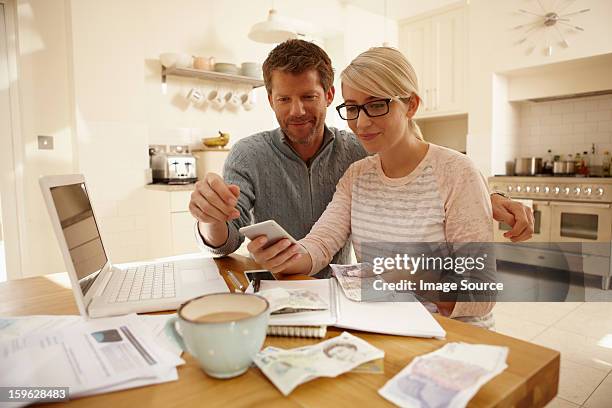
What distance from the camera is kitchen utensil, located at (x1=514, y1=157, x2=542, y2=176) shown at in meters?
4.19

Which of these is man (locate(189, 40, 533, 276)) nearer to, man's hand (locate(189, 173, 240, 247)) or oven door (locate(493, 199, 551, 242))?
man's hand (locate(189, 173, 240, 247))

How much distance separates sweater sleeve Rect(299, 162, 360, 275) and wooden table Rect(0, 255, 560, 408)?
501 millimetres

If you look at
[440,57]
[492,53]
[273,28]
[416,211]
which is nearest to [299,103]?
[416,211]

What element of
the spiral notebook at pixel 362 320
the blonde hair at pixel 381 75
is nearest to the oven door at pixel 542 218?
the blonde hair at pixel 381 75

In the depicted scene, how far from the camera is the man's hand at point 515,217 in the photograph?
1.18 metres

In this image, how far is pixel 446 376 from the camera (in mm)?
532

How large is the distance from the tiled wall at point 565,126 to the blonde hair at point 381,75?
3.77m

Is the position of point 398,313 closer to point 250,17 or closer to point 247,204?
point 247,204

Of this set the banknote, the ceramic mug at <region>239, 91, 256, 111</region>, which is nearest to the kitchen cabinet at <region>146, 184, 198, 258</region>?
the ceramic mug at <region>239, 91, 256, 111</region>

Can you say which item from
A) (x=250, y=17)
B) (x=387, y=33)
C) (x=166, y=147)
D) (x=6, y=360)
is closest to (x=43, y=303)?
(x=6, y=360)

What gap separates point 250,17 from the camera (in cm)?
417

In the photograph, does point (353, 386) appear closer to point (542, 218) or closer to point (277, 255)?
point (277, 255)

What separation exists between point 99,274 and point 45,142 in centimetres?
260

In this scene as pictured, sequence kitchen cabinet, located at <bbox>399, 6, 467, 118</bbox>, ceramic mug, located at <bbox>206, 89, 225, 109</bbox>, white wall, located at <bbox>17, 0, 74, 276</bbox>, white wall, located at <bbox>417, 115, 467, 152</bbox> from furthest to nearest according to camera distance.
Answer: white wall, located at <bbox>417, 115, 467, 152</bbox> → kitchen cabinet, located at <bbox>399, 6, 467, 118</bbox> → ceramic mug, located at <bbox>206, 89, 225, 109</bbox> → white wall, located at <bbox>17, 0, 74, 276</bbox>
